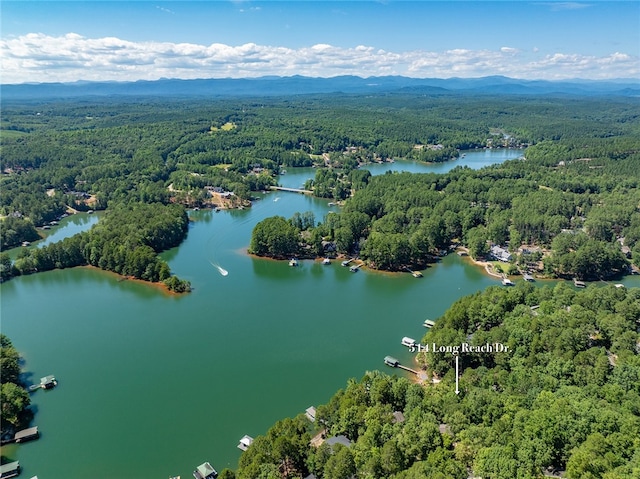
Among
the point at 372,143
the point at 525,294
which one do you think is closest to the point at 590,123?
the point at 372,143

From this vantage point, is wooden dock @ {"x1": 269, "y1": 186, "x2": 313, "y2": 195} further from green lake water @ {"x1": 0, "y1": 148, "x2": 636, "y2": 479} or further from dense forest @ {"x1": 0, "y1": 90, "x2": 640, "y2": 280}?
green lake water @ {"x1": 0, "y1": 148, "x2": 636, "y2": 479}

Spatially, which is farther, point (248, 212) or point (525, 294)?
point (248, 212)

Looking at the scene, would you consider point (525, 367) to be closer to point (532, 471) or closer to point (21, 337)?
point (532, 471)

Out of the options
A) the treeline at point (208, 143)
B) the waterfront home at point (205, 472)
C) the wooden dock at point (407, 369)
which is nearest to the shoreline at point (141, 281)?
the waterfront home at point (205, 472)

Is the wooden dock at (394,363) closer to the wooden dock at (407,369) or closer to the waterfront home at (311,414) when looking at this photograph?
the wooden dock at (407,369)

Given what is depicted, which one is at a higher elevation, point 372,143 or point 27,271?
point 372,143

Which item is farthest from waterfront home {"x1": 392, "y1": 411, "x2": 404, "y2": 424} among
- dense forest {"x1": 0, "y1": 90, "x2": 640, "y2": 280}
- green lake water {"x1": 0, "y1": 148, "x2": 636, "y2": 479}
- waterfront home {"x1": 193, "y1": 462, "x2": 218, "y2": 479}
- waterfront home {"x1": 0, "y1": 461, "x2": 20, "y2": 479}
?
dense forest {"x1": 0, "y1": 90, "x2": 640, "y2": 280}

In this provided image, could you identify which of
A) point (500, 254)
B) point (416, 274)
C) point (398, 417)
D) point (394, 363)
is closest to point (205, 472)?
point (398, 417)
